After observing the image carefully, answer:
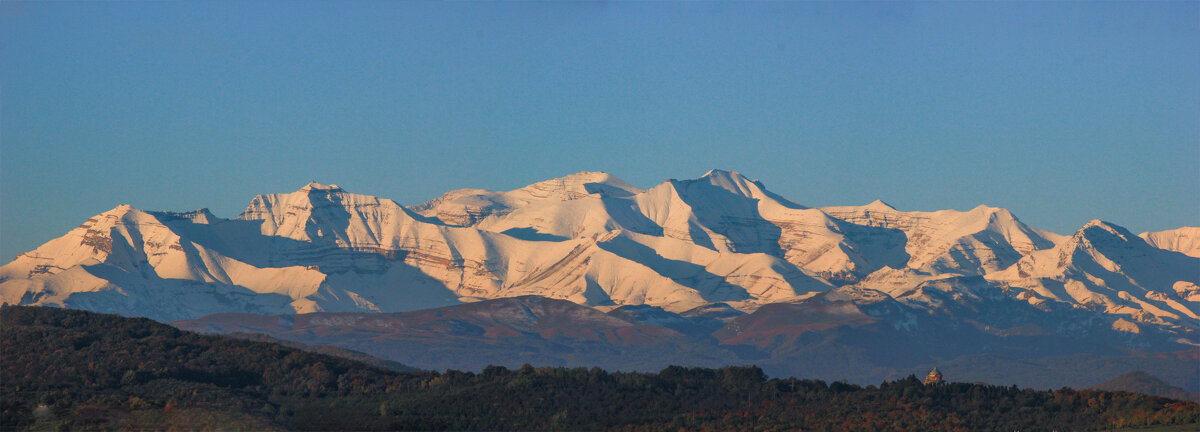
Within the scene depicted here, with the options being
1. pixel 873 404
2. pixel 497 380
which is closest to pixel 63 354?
pixel 497 380

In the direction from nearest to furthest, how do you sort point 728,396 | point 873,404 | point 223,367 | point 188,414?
point 188,414 < point 873,404 < point 728,396 < point 223,367

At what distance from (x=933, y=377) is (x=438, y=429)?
2668 inches

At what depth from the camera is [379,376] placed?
191 metres

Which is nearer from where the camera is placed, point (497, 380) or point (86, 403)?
point (86, 403)

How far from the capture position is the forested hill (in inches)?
5842

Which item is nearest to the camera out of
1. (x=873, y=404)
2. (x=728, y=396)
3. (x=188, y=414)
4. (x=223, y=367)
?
(x=188, y=414)

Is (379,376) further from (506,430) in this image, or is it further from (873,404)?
(873,404)

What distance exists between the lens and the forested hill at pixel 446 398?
148 metres

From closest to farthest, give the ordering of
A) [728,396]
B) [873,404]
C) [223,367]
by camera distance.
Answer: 1. [873,404]
2. [728,396]
3. [223,367]

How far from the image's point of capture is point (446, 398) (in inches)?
6540

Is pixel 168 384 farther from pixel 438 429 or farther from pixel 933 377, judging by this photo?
pixel 933 377

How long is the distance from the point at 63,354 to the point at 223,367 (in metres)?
16.6

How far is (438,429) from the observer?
490 ft

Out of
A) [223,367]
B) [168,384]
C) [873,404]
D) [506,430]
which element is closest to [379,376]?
[223,367]
